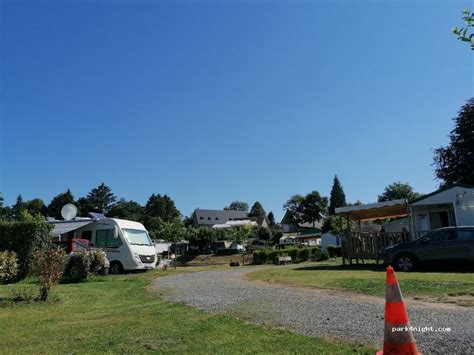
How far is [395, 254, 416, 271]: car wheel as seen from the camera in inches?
587

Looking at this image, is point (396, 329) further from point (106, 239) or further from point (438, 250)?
point (106, 239)

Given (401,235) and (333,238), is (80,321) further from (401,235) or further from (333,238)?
(333,238)

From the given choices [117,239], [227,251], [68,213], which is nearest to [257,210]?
[227,251]

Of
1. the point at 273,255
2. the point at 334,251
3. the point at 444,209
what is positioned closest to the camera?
the point at 444,209

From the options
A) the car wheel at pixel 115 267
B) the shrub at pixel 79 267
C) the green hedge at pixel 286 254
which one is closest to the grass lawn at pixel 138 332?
the shrub at pixel 79 267

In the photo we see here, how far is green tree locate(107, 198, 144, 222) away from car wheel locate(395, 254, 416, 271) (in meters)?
97.8

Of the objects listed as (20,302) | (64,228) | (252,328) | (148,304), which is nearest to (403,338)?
(252,328)

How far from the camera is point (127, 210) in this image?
116 m

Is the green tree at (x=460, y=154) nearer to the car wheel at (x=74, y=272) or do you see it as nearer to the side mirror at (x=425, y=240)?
the side mirror at (x=425, y=240)

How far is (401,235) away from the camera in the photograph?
60.0 feet

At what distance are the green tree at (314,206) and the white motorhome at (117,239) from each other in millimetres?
89290

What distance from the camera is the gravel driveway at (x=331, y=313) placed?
16.7 feet

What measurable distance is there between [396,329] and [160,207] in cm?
11844

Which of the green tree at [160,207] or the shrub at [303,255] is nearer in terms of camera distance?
the shrub at [303,255]
